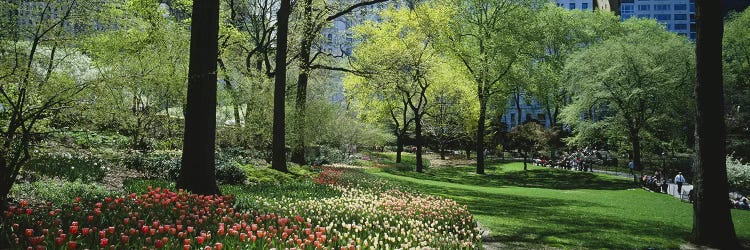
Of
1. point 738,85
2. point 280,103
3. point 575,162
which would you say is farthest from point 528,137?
point 280,103

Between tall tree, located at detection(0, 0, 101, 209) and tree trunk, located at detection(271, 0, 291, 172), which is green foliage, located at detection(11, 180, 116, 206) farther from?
tree trunk, located at detection(271, 0, 291, 172)

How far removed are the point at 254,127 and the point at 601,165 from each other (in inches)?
1228

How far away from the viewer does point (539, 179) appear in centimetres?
3322

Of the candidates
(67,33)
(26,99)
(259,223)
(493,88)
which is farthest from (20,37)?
(493,88)

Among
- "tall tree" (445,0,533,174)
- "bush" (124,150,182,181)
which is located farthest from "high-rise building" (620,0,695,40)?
"bush" (124,150,182,181)

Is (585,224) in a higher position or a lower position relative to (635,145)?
lower

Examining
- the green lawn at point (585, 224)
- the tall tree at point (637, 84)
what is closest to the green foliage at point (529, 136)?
the tall tree at point (637, 84)

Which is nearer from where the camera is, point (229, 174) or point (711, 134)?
point (711, 134)

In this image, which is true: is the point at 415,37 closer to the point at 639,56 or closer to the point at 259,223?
the point at 639,56

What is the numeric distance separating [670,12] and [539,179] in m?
114

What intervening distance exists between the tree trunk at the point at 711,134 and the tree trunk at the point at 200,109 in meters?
9.39

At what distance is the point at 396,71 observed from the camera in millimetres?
22375

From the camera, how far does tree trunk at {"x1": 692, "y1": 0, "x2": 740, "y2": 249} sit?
966cm

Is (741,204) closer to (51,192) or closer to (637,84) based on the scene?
(637,84)
